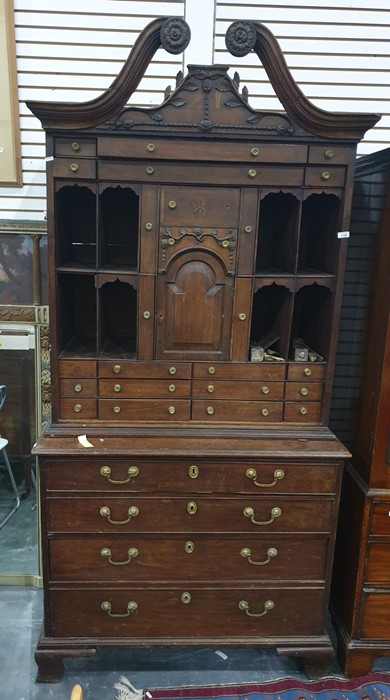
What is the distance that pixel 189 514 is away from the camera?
6.96 feet

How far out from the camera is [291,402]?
7.18 feet

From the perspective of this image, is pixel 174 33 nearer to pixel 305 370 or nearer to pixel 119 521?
pixel 305 370

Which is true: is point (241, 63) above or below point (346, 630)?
above

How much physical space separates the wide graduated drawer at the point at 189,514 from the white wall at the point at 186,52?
145cm

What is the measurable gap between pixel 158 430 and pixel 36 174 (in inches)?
56.4

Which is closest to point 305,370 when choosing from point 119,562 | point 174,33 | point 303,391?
point 303,391

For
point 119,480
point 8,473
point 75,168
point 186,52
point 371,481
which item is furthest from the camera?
point 8,473

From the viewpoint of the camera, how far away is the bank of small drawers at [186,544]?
82.0 inches

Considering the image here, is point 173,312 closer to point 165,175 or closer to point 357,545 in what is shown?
point 165,175

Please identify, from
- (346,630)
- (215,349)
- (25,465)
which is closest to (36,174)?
(215,349)

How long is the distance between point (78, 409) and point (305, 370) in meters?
0.98

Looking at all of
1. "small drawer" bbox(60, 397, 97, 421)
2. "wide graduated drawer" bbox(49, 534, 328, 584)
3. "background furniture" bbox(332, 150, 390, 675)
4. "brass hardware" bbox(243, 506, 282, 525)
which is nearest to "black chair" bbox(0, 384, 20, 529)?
"small drawer" bbox(60, 397, 97, 421)

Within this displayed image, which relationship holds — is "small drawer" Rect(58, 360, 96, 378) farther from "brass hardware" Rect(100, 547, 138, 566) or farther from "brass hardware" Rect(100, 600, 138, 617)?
"brass hardware" Rect(100, 600, 138, 617)

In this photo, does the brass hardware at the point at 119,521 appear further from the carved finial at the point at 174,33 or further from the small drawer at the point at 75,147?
the carved finial at the point at 174,33
